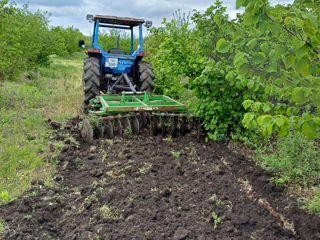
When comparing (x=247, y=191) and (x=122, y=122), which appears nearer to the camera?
(x=247, y=191)

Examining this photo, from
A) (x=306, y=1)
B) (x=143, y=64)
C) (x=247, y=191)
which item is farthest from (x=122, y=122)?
(x=306, y=1)

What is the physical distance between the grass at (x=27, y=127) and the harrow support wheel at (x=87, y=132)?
60 cm

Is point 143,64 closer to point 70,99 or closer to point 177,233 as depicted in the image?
point 70,99

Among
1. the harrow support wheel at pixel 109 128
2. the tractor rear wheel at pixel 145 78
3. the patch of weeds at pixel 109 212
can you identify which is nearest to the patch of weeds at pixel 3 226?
the patch of weeds at pixel 109 212

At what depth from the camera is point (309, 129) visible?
1.80 metres

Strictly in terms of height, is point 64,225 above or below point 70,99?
below

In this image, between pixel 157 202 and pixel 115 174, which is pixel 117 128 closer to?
pixel 115 174

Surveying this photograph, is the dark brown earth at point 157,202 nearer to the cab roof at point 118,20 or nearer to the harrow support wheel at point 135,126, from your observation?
the harrow support wheel at point 135,126

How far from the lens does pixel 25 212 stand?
3.11 metres

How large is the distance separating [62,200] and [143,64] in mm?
4648

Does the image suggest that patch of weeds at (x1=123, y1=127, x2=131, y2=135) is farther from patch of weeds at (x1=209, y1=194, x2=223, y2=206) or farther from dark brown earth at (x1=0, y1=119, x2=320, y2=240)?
patch of weeds at (x1=209, y1=194, x2=223, y2=206)

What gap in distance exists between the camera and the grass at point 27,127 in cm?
392

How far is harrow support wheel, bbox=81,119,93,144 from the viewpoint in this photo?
17.1 ft

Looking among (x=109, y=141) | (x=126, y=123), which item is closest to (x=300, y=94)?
(x=109, y=141)
